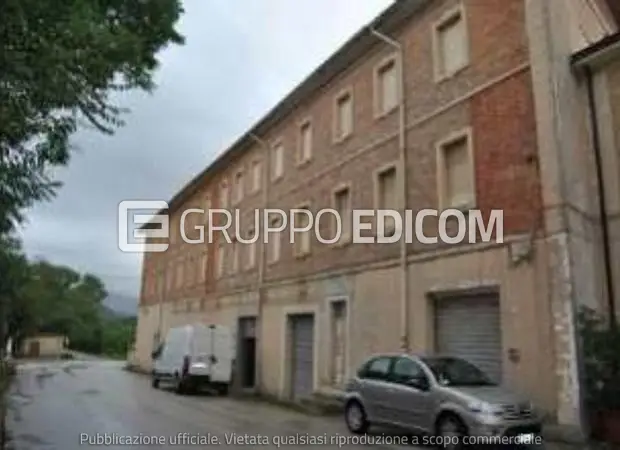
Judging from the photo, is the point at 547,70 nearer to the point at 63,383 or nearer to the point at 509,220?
the point at 509,220

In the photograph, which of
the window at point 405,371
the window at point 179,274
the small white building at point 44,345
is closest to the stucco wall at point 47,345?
the small white building at point 44,345

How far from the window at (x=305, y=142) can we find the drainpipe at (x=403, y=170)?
16.5ft

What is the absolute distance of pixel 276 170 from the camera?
25156 mm

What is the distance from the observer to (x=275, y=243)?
2425 centimetres

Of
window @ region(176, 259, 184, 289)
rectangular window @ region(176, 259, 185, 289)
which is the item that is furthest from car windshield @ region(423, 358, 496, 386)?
window @ region(176, 259, 184, 289)

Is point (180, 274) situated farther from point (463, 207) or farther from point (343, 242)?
point (463, 207)

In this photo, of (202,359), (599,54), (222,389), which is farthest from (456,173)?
(222,389)

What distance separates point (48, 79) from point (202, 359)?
19.7 m

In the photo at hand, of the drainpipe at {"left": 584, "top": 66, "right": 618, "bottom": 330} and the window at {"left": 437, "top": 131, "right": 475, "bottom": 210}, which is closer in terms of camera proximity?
the drainpipe at {"left": 584, "top": 66, "right": 618, "bottom": 330}

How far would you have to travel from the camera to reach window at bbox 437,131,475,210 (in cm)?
1478

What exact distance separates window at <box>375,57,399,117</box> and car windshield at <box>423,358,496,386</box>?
8.05 meters

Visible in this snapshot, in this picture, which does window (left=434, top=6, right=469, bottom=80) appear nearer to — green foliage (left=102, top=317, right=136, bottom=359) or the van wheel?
the van wheel

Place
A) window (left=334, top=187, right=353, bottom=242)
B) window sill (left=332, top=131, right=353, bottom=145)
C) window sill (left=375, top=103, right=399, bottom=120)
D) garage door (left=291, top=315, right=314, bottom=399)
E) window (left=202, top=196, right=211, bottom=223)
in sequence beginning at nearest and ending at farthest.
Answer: window sill (left=375, top=103, right=399, bottom=120), window (left=334, top=187, right=353, bottom=242), window sill (left=332, top=131, right=353, bottom=145), garage door (left=291, top=315, right=314, bottom=399), window (left=202, top=196, right=211, bottom=223)

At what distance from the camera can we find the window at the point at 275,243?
23.9 metres
